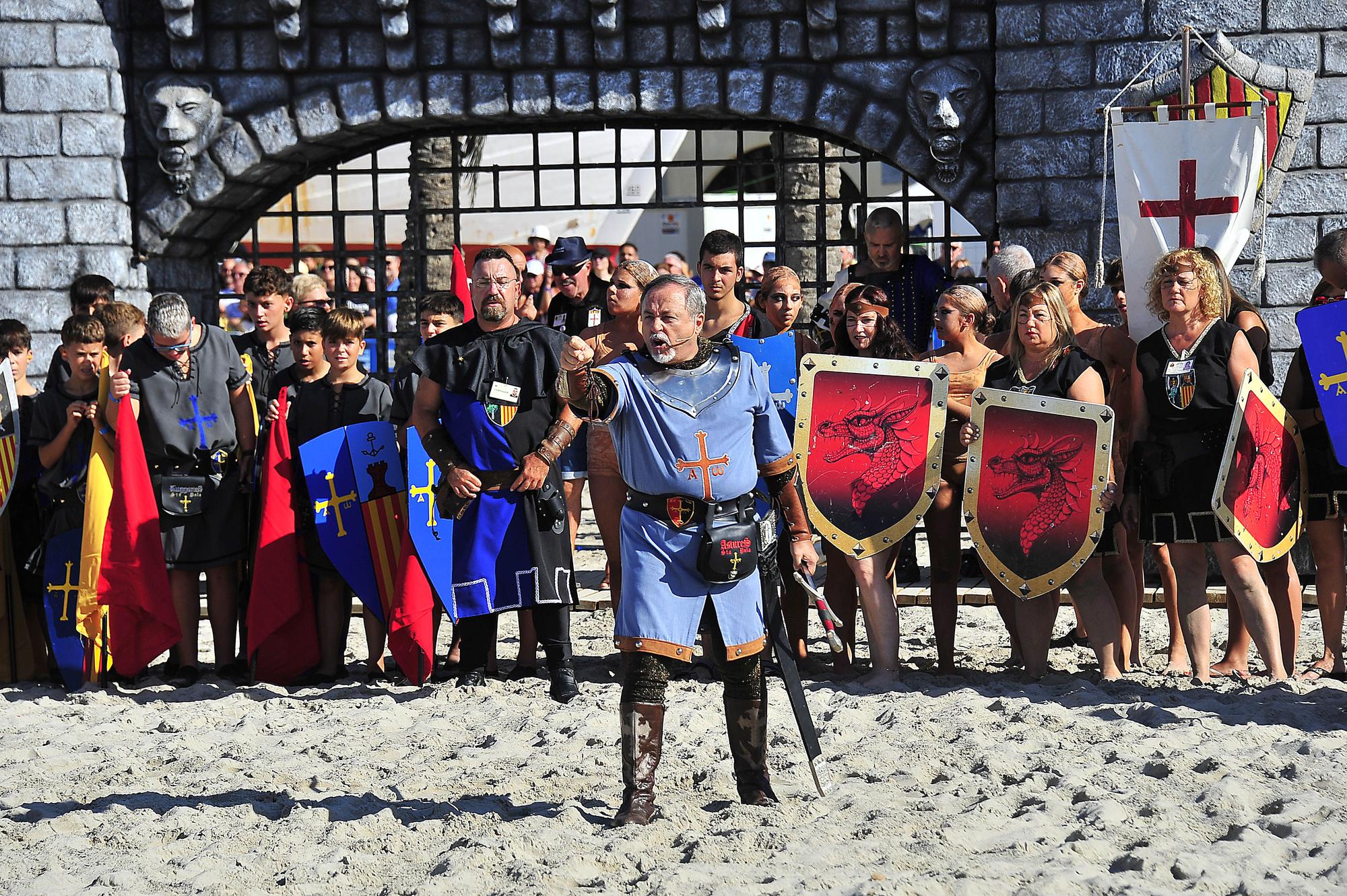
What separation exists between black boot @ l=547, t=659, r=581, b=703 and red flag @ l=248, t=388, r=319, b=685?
1.05m

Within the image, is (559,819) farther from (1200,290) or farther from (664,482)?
(1200,290)

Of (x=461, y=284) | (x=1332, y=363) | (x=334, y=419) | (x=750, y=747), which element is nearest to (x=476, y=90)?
(x=461, y=284)

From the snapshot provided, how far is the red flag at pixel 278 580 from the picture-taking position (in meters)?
5.90

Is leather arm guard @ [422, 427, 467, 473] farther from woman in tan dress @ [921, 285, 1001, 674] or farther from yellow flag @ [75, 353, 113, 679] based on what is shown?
woman in tan dress @ [921, 285, 1001, 674]

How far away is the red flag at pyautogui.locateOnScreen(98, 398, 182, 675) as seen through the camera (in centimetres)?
589

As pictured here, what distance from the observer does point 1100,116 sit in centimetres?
795

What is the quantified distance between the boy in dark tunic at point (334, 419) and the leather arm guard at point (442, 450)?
58 cm

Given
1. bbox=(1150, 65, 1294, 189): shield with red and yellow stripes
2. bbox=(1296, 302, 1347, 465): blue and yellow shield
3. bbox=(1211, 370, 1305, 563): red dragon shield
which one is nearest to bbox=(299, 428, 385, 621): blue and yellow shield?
bbox=(1211, 370, 1305, 563): red dragon shield

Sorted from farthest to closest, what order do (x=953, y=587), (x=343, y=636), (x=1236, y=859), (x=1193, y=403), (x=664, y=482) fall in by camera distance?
1. (x=343, y=636)
2. (x=953, y=587)
3. (x=1193, y=403)
4. (x=664, y=482)
5. (x=1236, y=859)

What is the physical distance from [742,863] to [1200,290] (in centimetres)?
270

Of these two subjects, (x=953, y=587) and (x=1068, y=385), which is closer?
(x=1068, y=385)

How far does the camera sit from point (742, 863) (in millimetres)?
3635

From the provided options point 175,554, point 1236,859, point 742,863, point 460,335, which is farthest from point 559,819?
point 175,554

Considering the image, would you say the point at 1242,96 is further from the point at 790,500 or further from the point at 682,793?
the point at 682,793
